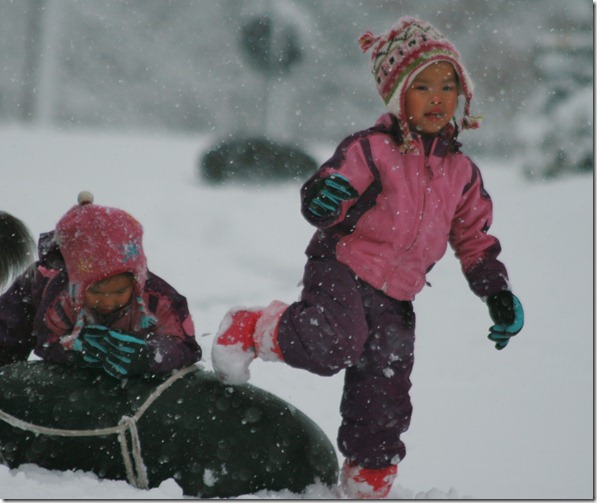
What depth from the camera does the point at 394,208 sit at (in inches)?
111

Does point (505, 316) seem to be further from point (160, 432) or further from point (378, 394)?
point (160, 432)

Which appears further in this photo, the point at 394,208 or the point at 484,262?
the point at 484,262

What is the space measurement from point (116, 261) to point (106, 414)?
18.3 inches

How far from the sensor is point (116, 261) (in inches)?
107

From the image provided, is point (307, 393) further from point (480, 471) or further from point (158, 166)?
point (158, 166)

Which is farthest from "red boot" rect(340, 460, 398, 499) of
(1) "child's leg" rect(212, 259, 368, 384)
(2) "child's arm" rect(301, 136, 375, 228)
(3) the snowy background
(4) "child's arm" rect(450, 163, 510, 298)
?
(2) "child's arm" rect(301, 136, 375, 228)

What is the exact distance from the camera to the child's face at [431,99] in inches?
112

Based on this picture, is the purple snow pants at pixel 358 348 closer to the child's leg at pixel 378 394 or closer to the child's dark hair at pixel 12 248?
the child's leg at pixel 378 394

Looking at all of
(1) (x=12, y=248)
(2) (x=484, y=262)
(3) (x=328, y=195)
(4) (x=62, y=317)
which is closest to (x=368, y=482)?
(2) (x=484, y=262)

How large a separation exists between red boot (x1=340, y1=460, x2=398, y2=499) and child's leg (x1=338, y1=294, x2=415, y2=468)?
3 centimetres

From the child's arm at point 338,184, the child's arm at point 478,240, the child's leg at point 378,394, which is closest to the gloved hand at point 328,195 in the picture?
the child's arm at point 338,184

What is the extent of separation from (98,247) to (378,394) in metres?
1.01

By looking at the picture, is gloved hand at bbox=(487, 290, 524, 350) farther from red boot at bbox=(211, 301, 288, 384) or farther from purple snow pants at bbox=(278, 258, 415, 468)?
red boot at bbox=(211, 301, 288, 384)

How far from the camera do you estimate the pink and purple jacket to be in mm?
2771
